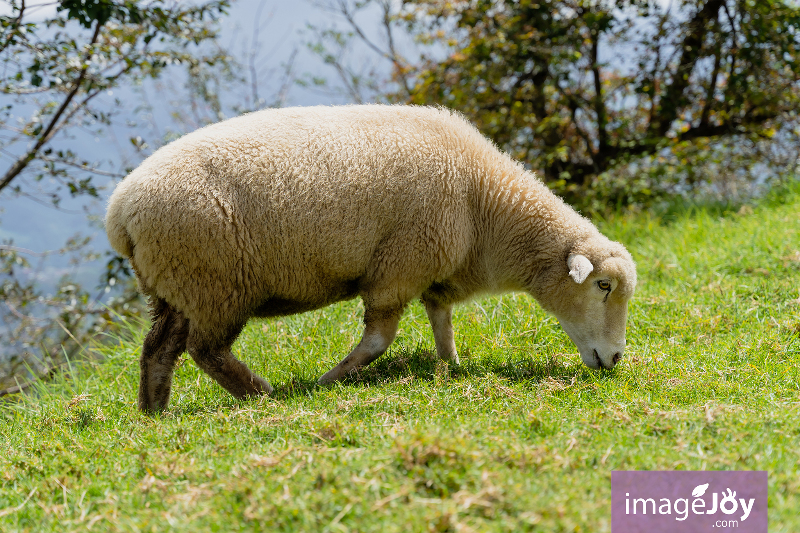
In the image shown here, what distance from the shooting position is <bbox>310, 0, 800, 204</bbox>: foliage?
7227 millimetres

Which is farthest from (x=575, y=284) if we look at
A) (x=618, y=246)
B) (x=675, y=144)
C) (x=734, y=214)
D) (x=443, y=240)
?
(x=675, y=144)

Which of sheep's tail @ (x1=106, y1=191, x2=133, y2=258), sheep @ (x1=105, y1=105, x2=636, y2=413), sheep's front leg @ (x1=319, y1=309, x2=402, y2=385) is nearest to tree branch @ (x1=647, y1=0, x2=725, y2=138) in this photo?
sheep @ (x1=105, y1=105, x2=636, y2=413)

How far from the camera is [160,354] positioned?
3686mm

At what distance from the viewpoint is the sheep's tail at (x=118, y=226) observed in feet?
11.2

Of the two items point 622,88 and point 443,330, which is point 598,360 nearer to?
point 443,330

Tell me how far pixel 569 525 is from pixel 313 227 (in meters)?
Answer: 2.12

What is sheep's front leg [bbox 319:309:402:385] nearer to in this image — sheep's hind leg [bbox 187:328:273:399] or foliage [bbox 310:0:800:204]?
sheep's hind leg [bbox 187:328:273:399]

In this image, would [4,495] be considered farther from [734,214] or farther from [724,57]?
[724,57]

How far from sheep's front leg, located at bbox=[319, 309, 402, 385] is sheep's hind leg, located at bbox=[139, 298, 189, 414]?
834 mm

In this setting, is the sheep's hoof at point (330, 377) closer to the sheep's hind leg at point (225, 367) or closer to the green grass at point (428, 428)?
the green grass at point (428, 428)

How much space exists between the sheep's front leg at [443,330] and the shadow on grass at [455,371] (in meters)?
0.09

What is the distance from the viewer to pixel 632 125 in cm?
810

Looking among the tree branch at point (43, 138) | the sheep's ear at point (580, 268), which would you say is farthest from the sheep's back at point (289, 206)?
the tree branch at point (43, 138)

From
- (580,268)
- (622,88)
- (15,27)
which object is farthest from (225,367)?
(622,88)
